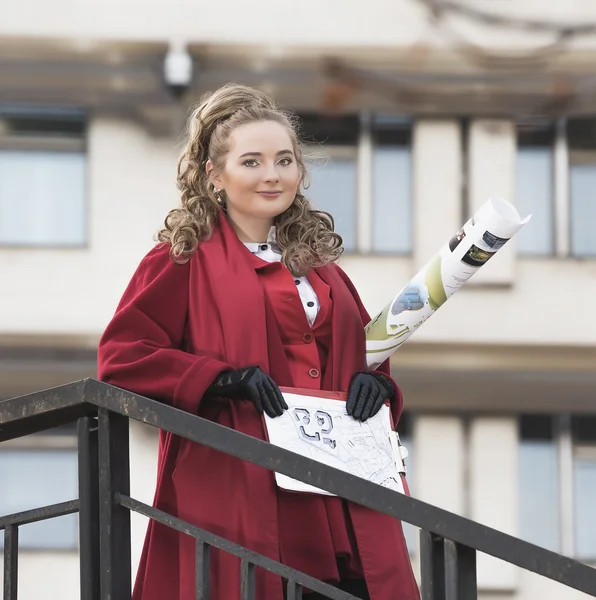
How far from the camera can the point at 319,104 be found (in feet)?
41.6

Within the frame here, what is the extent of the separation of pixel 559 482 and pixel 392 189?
2954mm

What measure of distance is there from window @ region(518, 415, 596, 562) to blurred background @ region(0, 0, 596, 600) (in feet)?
0.06

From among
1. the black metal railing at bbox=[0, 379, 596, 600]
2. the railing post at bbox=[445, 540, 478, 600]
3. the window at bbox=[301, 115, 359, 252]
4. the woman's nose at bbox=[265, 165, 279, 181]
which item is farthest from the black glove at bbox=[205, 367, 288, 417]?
Answer: the window at bbox=[301, 115, 359, 252]

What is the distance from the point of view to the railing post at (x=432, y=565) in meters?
2.46

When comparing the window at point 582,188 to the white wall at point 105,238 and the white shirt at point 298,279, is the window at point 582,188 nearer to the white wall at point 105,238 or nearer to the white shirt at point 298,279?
the white wall at point 105,238

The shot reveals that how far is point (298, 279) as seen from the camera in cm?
325

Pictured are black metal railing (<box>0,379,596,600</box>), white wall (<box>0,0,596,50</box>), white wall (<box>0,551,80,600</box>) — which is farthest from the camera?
white wall (<box>0,551,80,600</box>)

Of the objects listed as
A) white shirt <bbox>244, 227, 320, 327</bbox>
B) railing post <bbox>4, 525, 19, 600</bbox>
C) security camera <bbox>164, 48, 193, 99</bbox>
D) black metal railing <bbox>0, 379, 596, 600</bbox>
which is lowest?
railing post <bbox>4, 525, 19, 600</bbox>

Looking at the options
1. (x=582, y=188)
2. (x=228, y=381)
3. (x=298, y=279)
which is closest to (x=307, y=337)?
(x=298, y=279)

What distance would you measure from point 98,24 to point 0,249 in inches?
83.2

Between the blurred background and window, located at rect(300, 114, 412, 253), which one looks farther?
window, located at rect(300, 114, 412, 253)

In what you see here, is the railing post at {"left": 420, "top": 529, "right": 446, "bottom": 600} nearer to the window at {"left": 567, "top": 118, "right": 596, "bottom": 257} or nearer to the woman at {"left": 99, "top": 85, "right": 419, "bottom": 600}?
the woman at {"left": 99, "top": 85, "right": 419, "bottom": 600}

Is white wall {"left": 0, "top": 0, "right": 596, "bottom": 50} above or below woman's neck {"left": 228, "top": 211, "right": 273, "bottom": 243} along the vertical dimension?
above

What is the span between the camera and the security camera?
1220 centimetres
